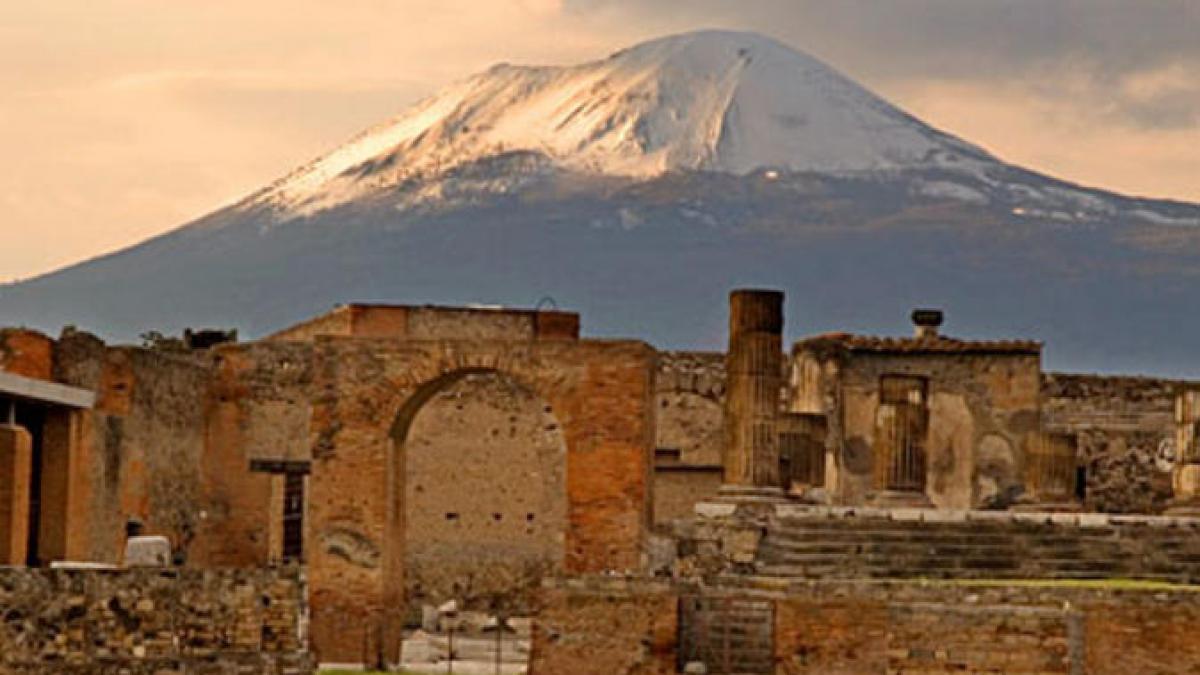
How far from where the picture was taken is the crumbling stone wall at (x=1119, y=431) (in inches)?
1913

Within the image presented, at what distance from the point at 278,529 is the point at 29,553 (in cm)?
1252

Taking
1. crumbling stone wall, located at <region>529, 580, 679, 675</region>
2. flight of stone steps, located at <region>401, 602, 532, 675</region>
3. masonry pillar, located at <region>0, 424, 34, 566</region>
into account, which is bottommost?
flight of stone steps, located at <region>401, 602, 532, 675</region>

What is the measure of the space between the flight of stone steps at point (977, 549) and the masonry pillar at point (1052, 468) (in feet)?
22.4

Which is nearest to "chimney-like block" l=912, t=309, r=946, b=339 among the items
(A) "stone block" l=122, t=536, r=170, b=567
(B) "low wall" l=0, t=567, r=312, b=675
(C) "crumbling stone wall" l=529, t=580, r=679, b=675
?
(C) "crumbling stone wall" l=529, t=580, r=679, b=675

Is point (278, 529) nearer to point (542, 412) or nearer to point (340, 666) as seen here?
Answer: point (542, 412)

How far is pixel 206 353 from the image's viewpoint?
1625 inches

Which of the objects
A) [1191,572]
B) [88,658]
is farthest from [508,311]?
[88,658]

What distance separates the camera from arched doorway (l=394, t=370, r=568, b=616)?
1727 inches

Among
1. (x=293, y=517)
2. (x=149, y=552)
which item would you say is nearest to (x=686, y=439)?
(x=293, y=517)

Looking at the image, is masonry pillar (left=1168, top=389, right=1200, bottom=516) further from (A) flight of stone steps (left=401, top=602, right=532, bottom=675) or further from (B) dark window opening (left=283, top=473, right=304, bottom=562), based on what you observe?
(B) dark window opening (left=283, top=473, right=304, bottom=562)

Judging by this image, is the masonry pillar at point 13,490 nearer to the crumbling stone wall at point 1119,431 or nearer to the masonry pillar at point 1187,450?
the masonry pillar at point 1187,450

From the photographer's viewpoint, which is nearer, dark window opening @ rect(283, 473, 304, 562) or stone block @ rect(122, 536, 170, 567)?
stone block @ rect(122, 536, 170, 567)

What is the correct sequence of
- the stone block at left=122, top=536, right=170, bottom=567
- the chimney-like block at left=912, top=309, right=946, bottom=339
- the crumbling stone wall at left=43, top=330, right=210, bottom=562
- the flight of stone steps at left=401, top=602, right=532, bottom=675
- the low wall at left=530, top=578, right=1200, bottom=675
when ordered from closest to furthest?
the stone block at left=122, top=536, right=170, bottom=567, the low wall at left=530, top=578, right=1200, bottom=675, the crumbling stone wall at left=43, top=330, right=210, bottom=562, the flight of stone steps at left=401, top=602, right=532, bottom=675, the chimney-like block at left=912, top=309, right=946, bottom=339

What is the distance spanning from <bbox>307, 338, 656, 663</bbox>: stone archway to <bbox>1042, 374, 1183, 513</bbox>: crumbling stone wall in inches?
654
